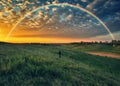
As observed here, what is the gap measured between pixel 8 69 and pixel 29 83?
268 cm

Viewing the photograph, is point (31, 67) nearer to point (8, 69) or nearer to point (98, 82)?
point (8, 69)

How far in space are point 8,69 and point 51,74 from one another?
10.7 feet

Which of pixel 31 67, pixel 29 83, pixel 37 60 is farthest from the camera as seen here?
pixel 37 60

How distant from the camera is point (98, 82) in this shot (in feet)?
53.9

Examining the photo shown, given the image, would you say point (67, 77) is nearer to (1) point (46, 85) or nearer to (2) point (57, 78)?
(2) point (57, 78)

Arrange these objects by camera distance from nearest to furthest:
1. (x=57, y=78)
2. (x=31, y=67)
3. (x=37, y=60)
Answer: (x=57, y=78) < (x=31, y=67) < (x=37, y=60)

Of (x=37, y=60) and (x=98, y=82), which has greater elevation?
(x=37, y=60)

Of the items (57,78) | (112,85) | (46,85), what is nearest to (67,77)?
(57,78)

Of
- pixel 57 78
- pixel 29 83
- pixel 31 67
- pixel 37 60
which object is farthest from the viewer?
pixel 37 60

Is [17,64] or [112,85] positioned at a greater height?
[17,64]

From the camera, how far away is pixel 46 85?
1436cm

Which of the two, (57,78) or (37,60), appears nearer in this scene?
(57,78)

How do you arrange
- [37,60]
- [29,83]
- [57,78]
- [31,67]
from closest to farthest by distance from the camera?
1. [29,83]
2. [57,78]
3. [31,67]
4. [37,60]

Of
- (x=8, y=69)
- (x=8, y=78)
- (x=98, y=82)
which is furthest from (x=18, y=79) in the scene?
(x=98, y=82)
